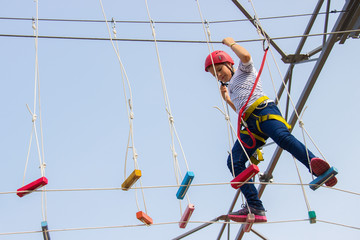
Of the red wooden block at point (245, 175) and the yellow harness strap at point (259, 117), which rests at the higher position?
the yellow harness strap at point (259, 117)

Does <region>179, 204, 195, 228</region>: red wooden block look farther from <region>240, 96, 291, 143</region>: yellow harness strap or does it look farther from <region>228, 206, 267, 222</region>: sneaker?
<region>240, 96, 291, 143</region>: yellow harness strap

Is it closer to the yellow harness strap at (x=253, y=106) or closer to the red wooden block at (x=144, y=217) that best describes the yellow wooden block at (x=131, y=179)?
the red wooden block at (x=144, y=217)

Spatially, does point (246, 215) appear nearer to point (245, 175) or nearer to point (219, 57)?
point (245, 175)

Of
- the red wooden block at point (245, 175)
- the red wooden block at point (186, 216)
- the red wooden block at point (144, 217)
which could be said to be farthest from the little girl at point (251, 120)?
the red wooden block at point (144, 217)

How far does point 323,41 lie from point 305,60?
356 millimetres

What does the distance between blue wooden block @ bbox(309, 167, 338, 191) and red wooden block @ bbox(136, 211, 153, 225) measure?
1.15m

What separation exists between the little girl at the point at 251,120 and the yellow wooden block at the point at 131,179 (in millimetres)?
856

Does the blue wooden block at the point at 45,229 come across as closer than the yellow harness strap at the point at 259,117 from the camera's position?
Yes

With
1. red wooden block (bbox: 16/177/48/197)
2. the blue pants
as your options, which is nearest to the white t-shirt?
the blue pants

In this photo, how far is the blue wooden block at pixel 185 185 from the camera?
4.33m

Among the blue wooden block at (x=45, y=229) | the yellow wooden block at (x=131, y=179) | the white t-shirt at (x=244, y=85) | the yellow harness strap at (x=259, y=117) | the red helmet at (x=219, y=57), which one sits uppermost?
the red helmet at (x=219, y=57)

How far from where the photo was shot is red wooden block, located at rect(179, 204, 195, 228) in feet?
14.7

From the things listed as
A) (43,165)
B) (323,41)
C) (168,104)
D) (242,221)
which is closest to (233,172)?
(242,221)

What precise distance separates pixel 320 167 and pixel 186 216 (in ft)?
3.18
